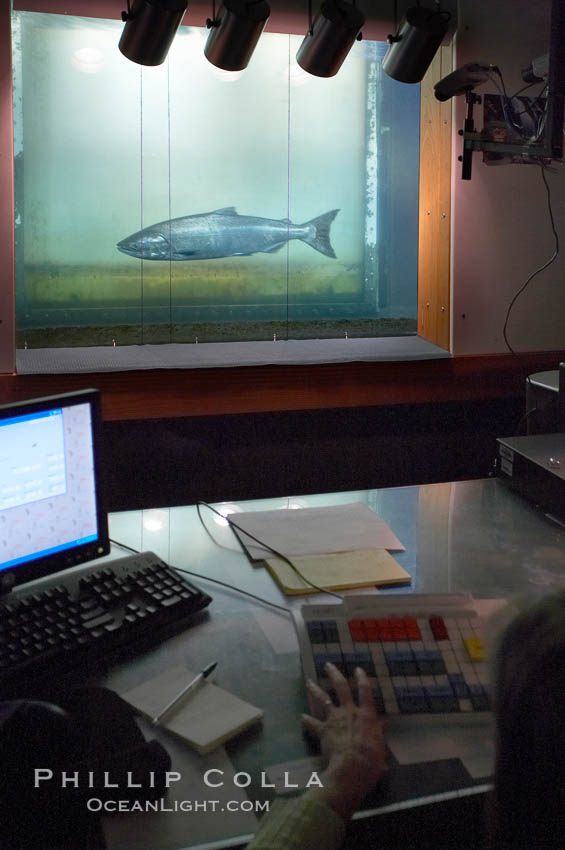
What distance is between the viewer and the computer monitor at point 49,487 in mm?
1294

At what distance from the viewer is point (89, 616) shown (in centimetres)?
126

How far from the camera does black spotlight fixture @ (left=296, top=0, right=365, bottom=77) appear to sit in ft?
7.77

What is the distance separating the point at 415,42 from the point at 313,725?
83.8 inches

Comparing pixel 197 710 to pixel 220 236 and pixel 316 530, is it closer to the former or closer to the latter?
pixel 316 530

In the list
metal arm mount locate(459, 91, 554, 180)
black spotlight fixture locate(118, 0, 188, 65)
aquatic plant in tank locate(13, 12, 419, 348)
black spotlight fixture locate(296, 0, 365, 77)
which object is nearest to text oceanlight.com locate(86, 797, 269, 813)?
metal arm mount locate(459, 91, 554, 180)

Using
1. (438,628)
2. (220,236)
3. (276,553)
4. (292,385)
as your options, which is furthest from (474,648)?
(220,236)

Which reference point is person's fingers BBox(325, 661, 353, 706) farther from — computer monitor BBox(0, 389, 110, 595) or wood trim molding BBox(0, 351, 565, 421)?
wood trim molding BBox(0, 351, 565, 421)

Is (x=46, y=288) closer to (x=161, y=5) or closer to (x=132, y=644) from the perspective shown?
(x=161, y=5)

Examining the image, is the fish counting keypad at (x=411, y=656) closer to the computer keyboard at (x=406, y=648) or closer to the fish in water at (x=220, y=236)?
the computer keyboard at (x=406, y=648)

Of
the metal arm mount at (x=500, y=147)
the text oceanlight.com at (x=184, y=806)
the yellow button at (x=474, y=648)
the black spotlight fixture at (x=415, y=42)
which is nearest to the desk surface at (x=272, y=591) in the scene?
the text oceanlight.com at (x=184, y=806)

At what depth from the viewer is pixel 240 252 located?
3396mm

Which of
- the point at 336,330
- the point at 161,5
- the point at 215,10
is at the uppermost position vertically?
the point at 215,10

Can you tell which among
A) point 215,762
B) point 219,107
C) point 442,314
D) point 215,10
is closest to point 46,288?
point 219,107

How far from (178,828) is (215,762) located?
0.11 m
